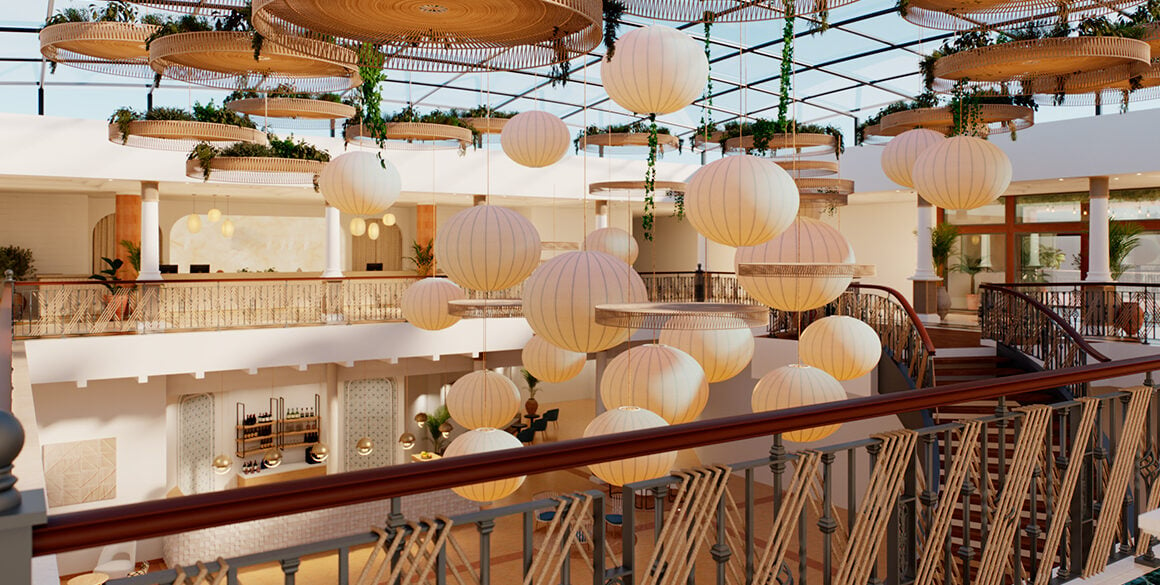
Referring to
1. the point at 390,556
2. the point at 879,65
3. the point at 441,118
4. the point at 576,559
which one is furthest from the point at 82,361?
the point at 879,65

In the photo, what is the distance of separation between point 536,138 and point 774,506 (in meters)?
5.37

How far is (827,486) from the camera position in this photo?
254cm

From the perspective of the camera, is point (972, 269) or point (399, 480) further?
point (972, 269)

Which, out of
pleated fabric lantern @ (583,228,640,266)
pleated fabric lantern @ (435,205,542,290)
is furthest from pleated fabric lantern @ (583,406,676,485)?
pleated fabric lantern @ (583,228,640,266)

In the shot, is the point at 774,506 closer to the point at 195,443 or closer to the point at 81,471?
the point at 81,471

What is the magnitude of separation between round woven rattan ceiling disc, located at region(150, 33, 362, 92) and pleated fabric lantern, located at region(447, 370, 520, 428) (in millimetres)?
2404

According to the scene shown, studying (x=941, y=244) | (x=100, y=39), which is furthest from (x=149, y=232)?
(x=941, y=244)

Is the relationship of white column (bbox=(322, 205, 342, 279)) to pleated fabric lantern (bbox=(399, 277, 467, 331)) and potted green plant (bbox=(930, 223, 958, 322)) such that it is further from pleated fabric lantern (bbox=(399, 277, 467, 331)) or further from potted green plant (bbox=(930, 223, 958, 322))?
potted green plant (bbox=(930, 223, 958, 322))

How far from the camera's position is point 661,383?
5.05 meters

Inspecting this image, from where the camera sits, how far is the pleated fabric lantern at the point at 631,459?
15.3 ft

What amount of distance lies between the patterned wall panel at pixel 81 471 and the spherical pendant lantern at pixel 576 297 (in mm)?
10728

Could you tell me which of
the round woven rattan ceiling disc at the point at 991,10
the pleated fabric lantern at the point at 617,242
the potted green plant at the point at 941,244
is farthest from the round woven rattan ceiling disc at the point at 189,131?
the potted green plant at the point at 941,244

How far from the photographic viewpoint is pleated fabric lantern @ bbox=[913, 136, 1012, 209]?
5352 mm

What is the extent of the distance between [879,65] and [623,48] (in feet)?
42.0
